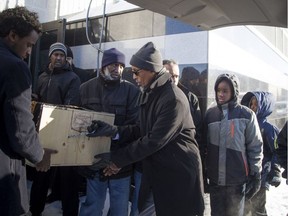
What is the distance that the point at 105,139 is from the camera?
8.52 ft

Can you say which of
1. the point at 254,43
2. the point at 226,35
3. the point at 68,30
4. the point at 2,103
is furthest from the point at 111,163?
the point at 254,43

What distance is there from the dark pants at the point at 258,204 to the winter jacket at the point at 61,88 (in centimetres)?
237

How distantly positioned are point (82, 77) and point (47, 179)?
2.16 meters

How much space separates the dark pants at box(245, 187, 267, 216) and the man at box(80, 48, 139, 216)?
1.54 metres

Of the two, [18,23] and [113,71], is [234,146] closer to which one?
[113,71]

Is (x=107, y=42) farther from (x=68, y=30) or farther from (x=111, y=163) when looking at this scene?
(x=111, y=163)

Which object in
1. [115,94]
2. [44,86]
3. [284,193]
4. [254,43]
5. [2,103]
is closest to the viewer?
[2,103]

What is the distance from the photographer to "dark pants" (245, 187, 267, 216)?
3527 mm

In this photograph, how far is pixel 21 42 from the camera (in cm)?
202

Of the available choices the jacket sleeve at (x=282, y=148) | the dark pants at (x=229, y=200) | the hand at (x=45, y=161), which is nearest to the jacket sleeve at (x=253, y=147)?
the dark pants at (x=229, y=200)

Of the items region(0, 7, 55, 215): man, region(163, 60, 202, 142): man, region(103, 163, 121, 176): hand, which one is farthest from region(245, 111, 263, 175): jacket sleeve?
region(0, 7, 55, 215): man

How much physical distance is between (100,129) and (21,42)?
0.89 meters

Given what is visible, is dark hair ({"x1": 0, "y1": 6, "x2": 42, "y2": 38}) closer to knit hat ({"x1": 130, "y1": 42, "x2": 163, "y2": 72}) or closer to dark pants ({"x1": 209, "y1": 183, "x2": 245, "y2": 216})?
knit hat ({"x1": 130, "y1": 42, "x2": 163, "y2": 72})

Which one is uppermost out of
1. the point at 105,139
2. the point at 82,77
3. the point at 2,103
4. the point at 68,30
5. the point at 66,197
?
the point at 68,30
